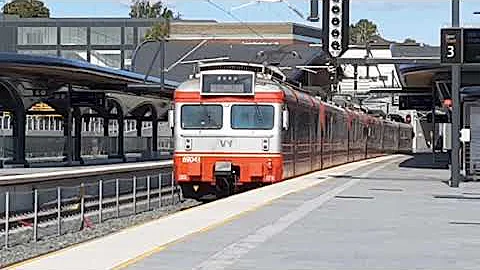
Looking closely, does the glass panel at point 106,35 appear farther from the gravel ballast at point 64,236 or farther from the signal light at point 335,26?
the signal light at point 335,26

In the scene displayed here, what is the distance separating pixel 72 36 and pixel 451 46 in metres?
104

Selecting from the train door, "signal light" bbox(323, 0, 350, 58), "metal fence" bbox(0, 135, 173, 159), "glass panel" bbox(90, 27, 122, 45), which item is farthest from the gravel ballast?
"glass panel" bbox(90, 27, 122, 45)

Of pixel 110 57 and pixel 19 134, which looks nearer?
pixel 19 134

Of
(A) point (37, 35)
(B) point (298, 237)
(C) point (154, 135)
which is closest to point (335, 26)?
(B) point (298, 237)

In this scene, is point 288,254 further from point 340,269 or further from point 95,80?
point 95,80

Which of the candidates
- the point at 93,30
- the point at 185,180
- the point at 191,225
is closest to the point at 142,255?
the point at 191,225

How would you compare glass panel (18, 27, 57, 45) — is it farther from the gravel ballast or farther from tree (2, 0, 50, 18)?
the gravel ballast

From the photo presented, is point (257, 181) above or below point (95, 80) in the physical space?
below

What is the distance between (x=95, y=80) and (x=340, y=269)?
37083mm

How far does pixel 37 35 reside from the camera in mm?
124812

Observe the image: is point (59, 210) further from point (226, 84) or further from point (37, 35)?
point (37, 35)

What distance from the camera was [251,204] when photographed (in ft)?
64.7

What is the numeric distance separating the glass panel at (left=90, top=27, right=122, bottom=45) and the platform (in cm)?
10621

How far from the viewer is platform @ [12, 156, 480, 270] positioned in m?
11.5
